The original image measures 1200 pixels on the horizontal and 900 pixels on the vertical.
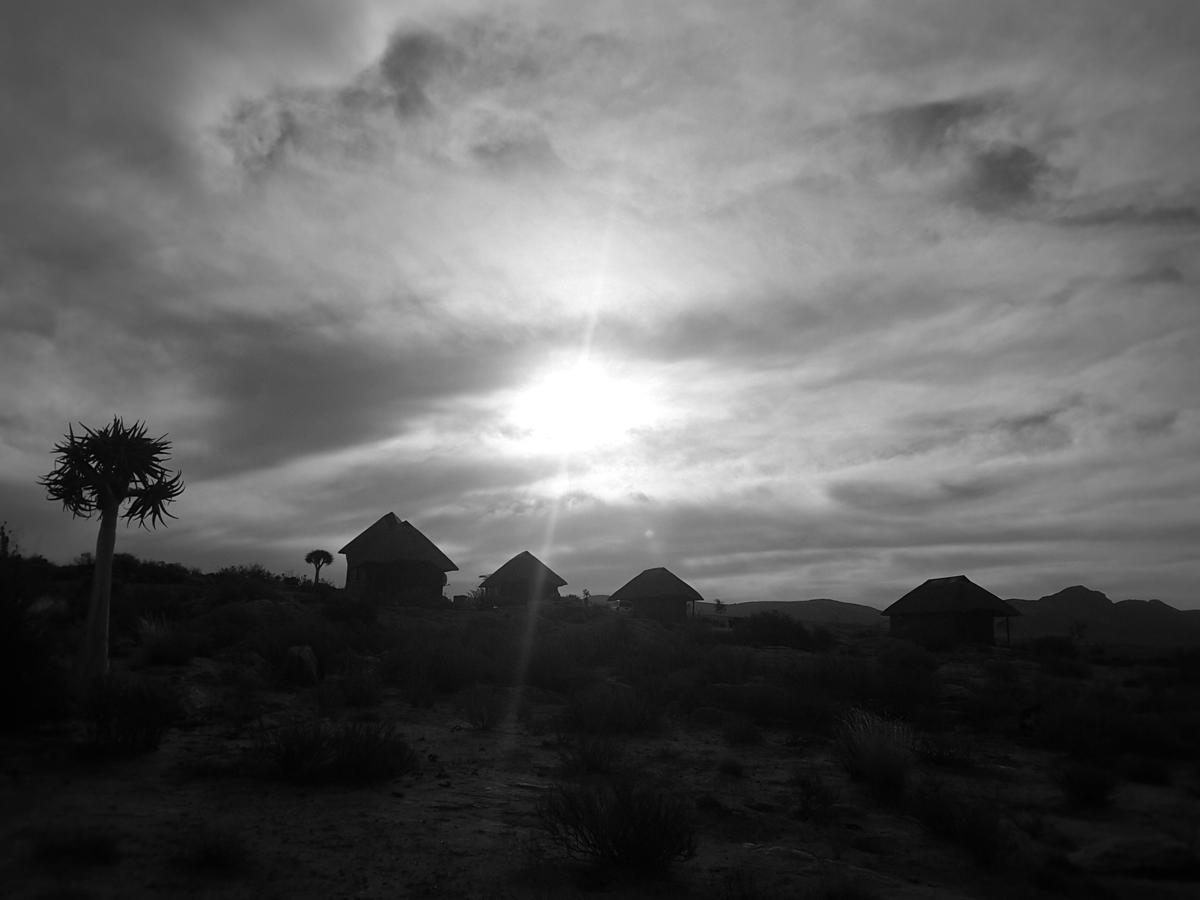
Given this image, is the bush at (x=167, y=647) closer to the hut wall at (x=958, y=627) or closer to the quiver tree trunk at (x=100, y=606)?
the quiver tree trunk at (x=100, y=606)

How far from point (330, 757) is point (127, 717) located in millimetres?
2430

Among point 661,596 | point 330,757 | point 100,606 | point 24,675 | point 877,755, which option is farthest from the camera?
point 661,596

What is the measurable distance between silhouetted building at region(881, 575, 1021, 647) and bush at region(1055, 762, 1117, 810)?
31.8m

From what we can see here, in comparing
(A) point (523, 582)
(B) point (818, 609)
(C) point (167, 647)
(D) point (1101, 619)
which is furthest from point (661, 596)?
(B) point (818, 609)

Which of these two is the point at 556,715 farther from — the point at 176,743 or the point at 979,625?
the point at 979,625

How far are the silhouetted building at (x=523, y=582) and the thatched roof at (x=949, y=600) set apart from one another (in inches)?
778

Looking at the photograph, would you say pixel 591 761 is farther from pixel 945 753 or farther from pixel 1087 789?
pixel 1087 789

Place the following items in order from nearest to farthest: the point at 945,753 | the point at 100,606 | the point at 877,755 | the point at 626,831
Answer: the point at 626,831 < the point at 877,755 < the point at 100,606 < the point at 945,753

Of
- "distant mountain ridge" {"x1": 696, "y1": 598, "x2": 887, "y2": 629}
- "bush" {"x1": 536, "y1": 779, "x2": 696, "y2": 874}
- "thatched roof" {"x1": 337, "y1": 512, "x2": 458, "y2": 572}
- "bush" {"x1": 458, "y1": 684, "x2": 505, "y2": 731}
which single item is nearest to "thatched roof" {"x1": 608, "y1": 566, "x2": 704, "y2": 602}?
"thatched roof" {"x1": 337, "y1": 512, "x2": 458, "y2": 572}

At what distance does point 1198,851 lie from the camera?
344 inches

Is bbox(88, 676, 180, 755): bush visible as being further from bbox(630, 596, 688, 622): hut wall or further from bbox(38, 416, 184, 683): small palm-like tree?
bbox(630, 596, 688, 622): hut wall

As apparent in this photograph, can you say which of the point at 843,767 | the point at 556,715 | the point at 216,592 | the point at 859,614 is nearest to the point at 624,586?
the point at 216,592

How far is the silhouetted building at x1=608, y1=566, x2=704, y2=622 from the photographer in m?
50.3

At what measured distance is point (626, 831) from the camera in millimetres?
7715
